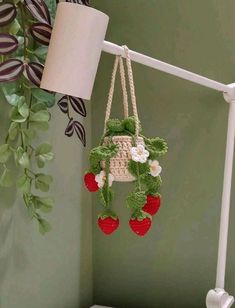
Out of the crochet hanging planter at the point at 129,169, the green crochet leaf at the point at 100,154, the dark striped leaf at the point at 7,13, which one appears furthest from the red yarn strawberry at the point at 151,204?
the dark striped leaf at the point at 7,13

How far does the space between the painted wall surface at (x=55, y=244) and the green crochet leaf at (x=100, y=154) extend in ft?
1.10

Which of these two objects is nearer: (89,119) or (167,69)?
(167,69)

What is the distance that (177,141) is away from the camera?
135 cm

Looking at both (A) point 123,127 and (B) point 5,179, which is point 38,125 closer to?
(B) point 5,179

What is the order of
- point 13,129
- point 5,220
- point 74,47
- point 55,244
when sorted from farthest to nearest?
point 55,244 → point 5,220 → point 13,129 → point 74,47

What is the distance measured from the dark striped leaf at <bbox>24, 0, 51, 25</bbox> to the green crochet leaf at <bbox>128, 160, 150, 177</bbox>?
353 millimetres

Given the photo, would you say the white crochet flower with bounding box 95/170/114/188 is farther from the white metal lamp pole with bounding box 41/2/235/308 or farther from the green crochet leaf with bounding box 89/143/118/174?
the white metal lamp pole with bounding box 41/2/235/308

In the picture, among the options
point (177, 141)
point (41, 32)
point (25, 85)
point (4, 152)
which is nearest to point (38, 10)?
point (41, 32)

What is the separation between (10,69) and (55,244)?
0.59 m

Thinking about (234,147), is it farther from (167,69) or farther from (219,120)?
(167,69)

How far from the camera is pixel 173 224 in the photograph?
4.47 ft

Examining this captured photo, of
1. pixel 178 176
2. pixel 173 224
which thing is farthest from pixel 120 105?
pixel 173 224

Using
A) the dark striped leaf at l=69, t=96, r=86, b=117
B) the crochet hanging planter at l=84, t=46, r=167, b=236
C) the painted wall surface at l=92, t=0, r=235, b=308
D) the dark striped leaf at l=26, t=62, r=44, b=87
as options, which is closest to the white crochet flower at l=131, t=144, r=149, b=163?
the crochet hanging planter at l=84, t=46, r=167, b=236

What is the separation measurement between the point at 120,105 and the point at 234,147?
0.38 meters
